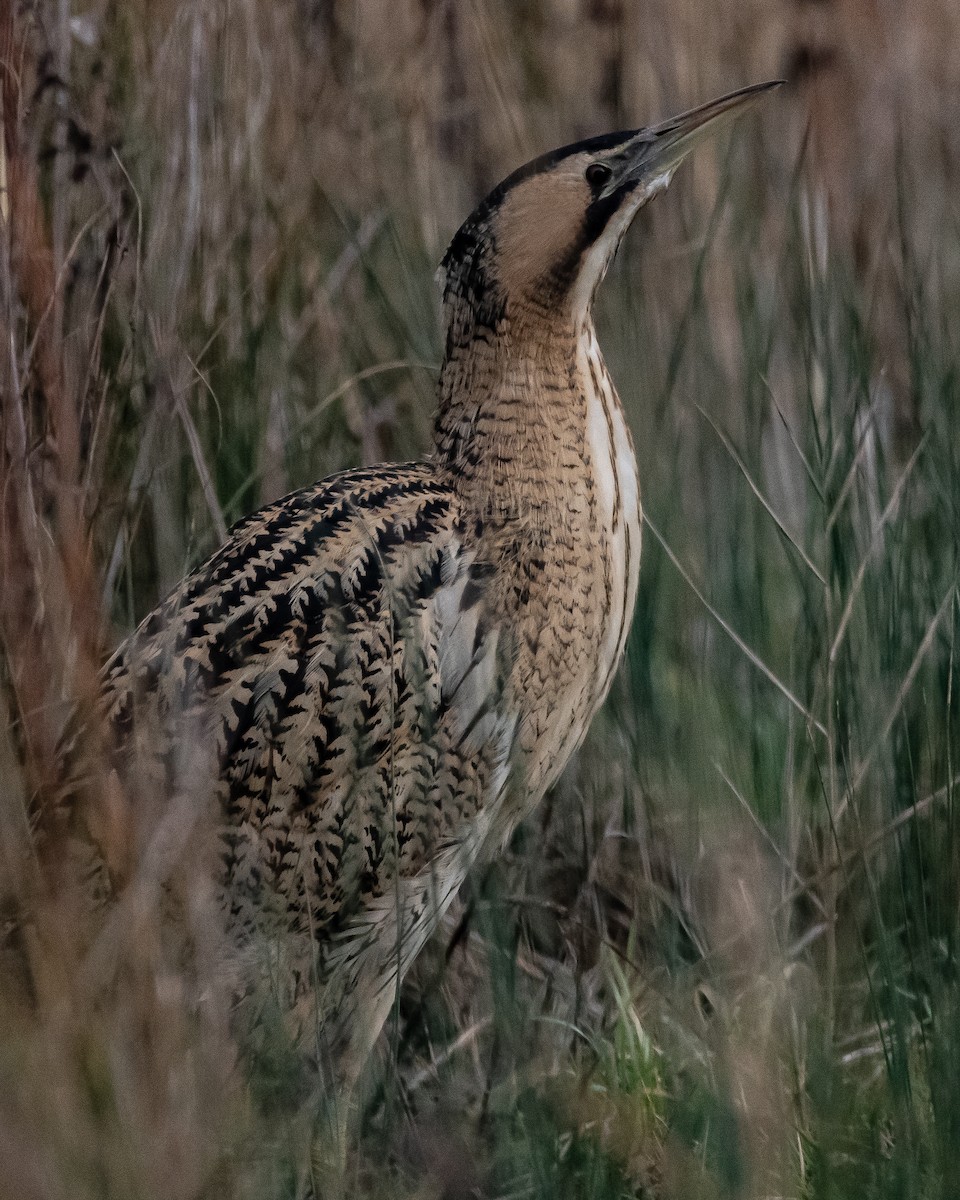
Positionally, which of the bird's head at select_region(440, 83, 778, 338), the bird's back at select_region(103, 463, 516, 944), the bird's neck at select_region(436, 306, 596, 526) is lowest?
the bird's back at select_region(103, 463, 516, 944)

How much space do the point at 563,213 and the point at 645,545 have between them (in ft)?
1.24

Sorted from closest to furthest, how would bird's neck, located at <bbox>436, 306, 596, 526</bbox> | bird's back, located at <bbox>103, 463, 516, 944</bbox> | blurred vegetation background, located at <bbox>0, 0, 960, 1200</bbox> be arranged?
blurred vegetation background, located at <bbox>0, 0, 960, 1200</bbox> < bird's back, located at <bbox>103, 463, 516, 944</bbox> < bird's neck, located at <bbox>436, 306, 596, 526</bbox>

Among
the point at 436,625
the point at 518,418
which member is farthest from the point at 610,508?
the point at 436,625

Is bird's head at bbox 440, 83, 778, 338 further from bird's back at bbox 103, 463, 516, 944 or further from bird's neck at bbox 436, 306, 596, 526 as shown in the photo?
bird's back at bbox 103, 463, 516, 944

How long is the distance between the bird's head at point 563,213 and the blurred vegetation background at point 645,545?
0.29 ft

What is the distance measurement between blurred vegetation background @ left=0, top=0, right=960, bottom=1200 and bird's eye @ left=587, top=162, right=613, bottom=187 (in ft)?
0.41

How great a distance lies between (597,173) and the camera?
1.79m

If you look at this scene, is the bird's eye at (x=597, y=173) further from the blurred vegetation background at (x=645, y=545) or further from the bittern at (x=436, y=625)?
the blurred vegetation background at (x=645, y=545)

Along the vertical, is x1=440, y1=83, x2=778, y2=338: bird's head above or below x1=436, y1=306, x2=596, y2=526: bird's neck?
above

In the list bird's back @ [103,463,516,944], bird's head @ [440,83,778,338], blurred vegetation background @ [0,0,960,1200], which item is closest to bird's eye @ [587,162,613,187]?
bird's head @ [440,83,778,338]

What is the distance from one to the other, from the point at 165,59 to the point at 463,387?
0.48 m

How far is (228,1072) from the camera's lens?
4.21ft

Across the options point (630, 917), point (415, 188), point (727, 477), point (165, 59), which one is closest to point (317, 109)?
point (415, 188)

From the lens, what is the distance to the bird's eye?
179cm
